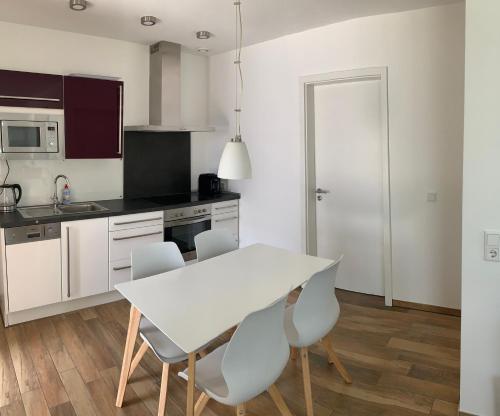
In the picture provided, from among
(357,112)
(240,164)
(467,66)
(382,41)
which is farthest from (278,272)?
(382,41)


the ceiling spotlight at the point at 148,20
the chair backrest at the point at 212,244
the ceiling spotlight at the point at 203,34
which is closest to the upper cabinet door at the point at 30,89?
the ceiling spotlight at the point at 148,20

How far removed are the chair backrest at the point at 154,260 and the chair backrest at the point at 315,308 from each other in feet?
3.38

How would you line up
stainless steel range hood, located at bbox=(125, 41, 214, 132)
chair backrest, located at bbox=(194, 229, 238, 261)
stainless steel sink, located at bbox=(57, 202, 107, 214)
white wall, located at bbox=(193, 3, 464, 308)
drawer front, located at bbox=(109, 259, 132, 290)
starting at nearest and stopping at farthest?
chair backrest, located at bbox=(194, 229, 238, 261), white wall, located at bbox=(193, 3, 464, 308), drawer front, located at bbox=(109, 259, 132, 290), stainless steel sink, located at bbox=(57, 202, 107, 214), stainless steel range hood, located at bbox=(125, 41, 214, 132)

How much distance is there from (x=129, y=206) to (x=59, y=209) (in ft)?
2.14

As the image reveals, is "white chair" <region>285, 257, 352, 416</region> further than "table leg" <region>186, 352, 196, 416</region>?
Yes

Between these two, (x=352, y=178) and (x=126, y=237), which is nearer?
(x=126, y=237)

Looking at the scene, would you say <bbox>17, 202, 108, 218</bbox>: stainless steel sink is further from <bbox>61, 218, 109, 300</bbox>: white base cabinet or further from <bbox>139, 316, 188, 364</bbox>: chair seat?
<bbox>139, 316, 188, 364</bbox>: chair seat

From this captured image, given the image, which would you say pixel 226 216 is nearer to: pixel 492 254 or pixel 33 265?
pixel 33 265

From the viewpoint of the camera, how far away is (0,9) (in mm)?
3285

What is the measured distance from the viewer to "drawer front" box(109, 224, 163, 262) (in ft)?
12.3

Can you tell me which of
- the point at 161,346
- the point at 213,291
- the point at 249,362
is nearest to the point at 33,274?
the point at 161,346

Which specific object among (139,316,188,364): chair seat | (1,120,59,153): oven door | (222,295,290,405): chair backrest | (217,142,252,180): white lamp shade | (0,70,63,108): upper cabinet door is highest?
(0,70,63,108): upper cabinet door

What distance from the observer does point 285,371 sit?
2.69 m

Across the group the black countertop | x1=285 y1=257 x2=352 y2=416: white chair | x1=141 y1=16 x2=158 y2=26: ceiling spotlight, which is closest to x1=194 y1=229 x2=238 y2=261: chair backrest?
x1=285 y1=257 x2=352 y2=416: white chair
